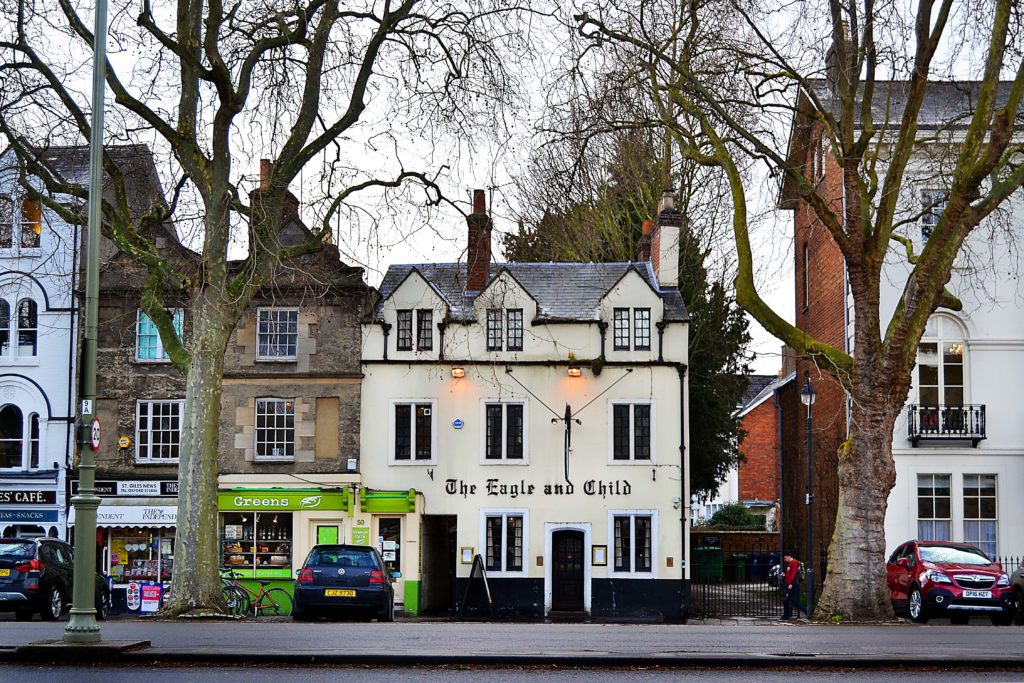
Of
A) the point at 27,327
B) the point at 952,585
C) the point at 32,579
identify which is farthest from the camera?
the point at 27,327

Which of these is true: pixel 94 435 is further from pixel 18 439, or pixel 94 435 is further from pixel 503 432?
pixel 18 439

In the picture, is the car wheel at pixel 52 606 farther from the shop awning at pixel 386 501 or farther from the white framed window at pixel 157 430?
the shop awning at pixel 386 501

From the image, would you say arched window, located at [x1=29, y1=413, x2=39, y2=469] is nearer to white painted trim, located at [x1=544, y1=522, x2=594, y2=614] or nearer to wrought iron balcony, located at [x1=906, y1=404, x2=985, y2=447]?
white painted trim, located at [x1=544, y1=522, x2=594, y2=614]

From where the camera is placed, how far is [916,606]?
94.5 ft

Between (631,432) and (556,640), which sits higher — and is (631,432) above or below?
above

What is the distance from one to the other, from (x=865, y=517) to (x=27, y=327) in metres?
26.5

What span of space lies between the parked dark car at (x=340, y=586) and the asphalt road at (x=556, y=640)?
6630 millimetres

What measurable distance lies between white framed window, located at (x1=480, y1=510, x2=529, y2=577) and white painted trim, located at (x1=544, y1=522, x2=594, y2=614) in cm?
61

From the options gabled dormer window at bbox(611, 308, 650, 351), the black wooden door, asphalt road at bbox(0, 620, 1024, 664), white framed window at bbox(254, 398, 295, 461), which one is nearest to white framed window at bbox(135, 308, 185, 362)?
white framed window at bbox(254, 398, 295, 461)

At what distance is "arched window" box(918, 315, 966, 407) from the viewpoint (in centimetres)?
3497

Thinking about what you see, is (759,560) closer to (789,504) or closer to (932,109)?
(789,504)

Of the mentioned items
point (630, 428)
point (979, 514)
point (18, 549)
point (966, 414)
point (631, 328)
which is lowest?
point (18, 549)

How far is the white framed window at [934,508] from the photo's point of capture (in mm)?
34719

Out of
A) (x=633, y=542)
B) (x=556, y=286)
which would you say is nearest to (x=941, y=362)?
(x=633, y=542)
